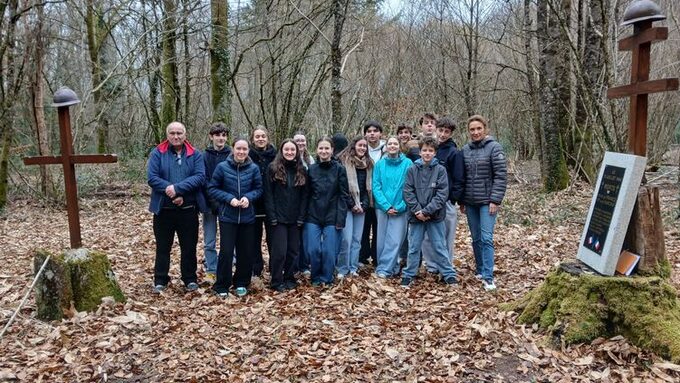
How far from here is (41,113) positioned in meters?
12.2

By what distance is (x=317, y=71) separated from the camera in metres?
14.2

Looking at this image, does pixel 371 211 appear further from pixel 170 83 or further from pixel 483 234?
pixel 170 83

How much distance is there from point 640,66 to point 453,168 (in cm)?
237

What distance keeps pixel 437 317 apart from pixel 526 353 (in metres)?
1.10

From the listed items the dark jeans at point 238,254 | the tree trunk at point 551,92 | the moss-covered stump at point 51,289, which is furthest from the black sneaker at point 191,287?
the tree trunk at point 551,92

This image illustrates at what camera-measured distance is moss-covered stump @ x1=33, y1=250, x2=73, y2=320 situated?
207 inches

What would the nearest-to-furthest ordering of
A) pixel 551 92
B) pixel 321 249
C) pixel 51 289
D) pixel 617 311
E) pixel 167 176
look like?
pixel 617 311, pixel 51 289, pixel 167 176, pixel 321 249, pixel 551 92

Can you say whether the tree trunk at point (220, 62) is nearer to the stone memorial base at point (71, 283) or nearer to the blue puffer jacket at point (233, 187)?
the blue puffer jacket at point (233, 187)

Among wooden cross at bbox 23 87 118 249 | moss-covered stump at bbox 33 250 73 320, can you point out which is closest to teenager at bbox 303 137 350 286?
wooden cross at bbox 23 87 118 249

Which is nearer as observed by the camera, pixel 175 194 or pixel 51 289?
pixel 51 289

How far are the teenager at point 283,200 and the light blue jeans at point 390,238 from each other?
1082 millimetres

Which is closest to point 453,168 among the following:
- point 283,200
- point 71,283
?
point 283,200

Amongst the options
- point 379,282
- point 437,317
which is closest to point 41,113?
point 379,282

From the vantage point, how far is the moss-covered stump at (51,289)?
5.26 meters
